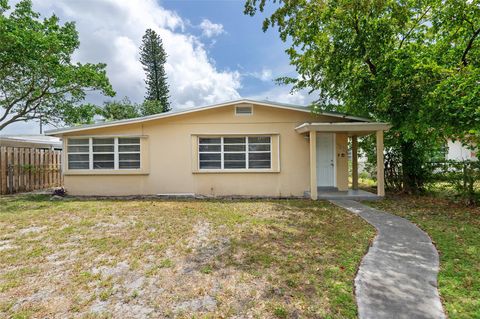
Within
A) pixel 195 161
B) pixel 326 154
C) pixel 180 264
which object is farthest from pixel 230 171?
pixel 180 264

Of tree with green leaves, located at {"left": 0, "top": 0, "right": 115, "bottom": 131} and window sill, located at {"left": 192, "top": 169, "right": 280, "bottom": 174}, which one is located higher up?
tree with green leaves, located at {"left": 0, "top": 0, "right": 115, "bottom": 131}

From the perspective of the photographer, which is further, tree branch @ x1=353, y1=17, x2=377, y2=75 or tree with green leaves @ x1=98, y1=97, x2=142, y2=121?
tree with green leaves @ x1=98, y1=97, x2=142, y2=121

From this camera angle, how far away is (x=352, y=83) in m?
9.79

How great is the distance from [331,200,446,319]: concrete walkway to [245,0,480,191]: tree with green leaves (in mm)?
4207

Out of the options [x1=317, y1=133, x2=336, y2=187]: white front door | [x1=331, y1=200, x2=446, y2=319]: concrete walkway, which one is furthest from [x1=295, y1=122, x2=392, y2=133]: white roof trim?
[x1=331, y1=200, x2=446, y2=319]: concrete walkway

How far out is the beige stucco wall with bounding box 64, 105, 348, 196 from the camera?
416 inches

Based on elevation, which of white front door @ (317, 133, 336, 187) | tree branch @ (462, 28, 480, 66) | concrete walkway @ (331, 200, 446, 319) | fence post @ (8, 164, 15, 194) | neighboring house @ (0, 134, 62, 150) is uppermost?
tree branch @ (462, 28, 480, 66)

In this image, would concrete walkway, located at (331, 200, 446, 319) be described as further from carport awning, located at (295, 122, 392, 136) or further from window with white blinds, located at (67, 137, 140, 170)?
window with white blinds, located at (67, 137, 140, 170)

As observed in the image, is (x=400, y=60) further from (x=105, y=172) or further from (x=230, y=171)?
(x=105, y=172)

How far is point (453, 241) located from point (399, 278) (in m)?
2.45

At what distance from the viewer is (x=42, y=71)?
13406 millimetres

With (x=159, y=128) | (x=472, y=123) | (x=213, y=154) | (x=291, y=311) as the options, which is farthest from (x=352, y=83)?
(x=291, y=311)

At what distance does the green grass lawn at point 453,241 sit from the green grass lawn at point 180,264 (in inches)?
44.4

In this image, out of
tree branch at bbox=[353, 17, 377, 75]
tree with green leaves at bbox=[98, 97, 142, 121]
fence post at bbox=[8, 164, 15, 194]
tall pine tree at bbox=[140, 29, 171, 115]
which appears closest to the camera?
tree branch at bbox=[353, 17, 377, 75]
